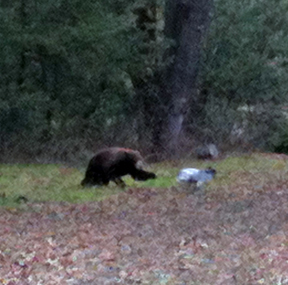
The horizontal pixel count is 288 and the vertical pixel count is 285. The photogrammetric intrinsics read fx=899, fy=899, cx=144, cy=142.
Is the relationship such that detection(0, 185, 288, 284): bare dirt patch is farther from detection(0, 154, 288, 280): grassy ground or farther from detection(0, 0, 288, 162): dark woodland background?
detection(0, 0, 288, 162): dark woodland background

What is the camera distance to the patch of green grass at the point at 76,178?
15508 millimetres

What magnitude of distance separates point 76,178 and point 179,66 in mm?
5233


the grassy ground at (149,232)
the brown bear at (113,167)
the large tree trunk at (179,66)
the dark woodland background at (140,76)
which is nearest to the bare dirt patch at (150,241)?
the grassy ground at (149,232)

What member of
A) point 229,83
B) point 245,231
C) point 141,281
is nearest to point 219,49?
point 229,83

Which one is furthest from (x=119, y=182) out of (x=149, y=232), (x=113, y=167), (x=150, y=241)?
(x=150, y=241)

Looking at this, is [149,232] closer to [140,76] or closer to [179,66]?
[179,66]

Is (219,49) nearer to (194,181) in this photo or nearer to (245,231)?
(194,181)

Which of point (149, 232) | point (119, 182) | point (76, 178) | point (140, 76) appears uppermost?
point (149, 232)

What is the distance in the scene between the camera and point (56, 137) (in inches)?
971

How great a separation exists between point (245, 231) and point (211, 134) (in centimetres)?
1549

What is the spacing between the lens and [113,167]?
15.7 meters

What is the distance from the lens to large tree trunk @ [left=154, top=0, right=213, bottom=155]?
21.9m

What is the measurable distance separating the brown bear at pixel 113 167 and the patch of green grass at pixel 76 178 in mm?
181

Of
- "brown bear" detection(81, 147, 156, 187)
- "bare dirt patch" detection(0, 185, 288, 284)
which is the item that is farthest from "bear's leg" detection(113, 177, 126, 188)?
"bare dirt patch" detection(0, 185, 288, 284)
